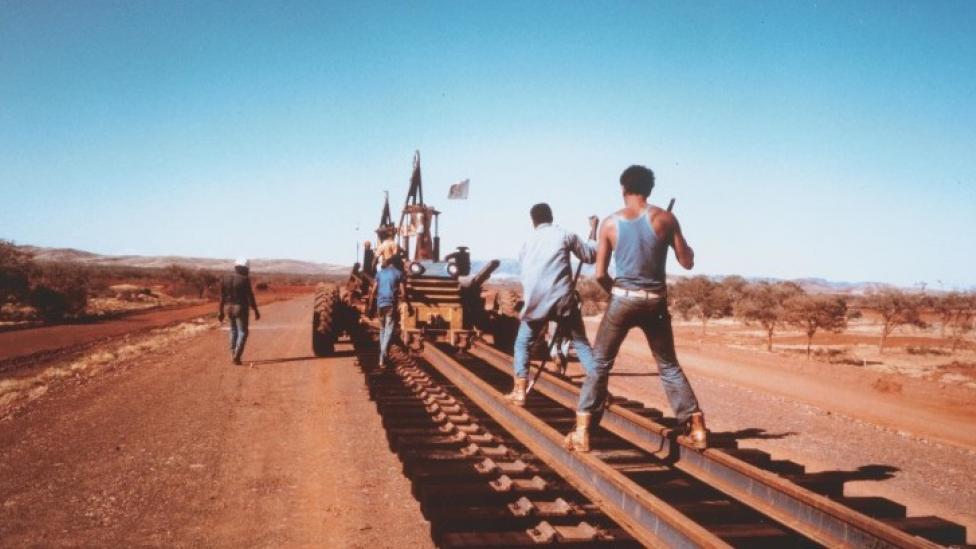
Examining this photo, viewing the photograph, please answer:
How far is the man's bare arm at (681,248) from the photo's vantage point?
12.7 feet

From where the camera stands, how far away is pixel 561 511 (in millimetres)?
4148

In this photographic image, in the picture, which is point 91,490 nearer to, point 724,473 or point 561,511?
point 561,511

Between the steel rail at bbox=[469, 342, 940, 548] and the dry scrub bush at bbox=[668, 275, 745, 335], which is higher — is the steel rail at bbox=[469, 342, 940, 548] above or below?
below

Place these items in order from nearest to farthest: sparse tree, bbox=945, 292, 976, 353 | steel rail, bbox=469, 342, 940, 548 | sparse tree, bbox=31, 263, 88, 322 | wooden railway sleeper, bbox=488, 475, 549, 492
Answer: steel rail, bbox=469, 342, 940, 548 → wooden railway sleeper, bbox=488, 475, 549, 492 → sparse tree, bbox=31, 263, 88, 322 → sparse tree, bbox=945, 292, 976, 353

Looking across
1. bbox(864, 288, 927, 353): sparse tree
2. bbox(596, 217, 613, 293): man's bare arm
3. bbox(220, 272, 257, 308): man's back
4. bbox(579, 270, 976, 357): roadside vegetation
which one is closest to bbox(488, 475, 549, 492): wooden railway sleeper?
bbox(596, 217, 613, 293): man's bare arm

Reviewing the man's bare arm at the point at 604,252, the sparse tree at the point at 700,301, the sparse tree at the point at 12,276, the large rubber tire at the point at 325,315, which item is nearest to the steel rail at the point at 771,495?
the man's bare arm at the point at 604,252

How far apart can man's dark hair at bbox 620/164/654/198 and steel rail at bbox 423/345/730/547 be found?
5.90ft

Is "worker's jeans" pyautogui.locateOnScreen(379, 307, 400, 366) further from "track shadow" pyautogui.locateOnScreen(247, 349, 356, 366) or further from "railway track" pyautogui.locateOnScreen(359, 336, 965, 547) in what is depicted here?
"track shadow" pyautogui.locateOnScreen(247, 349, 356, 366)

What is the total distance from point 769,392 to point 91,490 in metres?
11.6

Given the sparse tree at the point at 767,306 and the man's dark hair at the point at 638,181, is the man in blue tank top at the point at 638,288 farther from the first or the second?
the sparse tree at the point at 767,306

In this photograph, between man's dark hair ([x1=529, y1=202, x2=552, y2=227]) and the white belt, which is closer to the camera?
the white belt

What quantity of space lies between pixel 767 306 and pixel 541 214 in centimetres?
2769

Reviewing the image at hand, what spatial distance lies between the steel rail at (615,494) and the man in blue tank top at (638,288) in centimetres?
22

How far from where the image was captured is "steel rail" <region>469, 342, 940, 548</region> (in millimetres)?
2840
